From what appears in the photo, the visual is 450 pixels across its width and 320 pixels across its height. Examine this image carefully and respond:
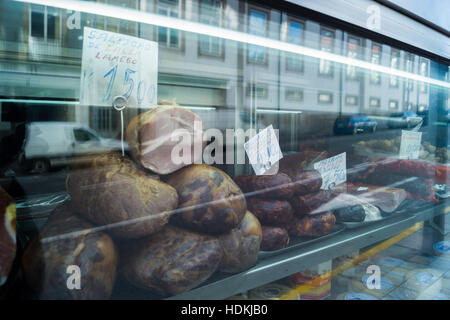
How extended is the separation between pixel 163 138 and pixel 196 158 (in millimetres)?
129

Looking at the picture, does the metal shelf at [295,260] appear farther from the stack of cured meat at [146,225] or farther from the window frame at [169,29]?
the window frame at [169,29]

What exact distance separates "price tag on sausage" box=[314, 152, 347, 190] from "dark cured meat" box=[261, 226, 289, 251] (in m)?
0.39

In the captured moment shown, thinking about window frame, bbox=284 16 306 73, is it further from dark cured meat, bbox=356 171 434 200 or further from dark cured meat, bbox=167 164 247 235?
dark cured meat, bbox=356 171 434 200

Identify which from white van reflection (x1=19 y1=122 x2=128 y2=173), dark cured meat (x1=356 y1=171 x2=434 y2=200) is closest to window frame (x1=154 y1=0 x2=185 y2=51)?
white van reflection (x1=19 y1=122 x2=128 y2=173)

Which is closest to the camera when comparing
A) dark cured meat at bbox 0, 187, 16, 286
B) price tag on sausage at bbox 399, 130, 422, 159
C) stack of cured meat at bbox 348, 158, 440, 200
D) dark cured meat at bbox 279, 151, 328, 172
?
dark cured meat at bbox 0, 187, 16, 286

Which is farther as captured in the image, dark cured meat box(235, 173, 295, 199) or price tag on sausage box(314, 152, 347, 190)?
price tag on sausage box(314, 152, 347, 190)

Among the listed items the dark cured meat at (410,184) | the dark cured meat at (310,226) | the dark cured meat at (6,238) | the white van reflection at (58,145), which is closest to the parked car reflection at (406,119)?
the dark cured meat at (410,184)

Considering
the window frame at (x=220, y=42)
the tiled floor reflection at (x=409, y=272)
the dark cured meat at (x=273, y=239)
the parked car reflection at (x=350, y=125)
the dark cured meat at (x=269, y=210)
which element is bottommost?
the tiled floor reflection at (x=409, y=272)

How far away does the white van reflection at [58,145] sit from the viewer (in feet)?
3.23

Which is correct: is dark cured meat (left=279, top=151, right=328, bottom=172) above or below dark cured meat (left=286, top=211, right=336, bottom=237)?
above

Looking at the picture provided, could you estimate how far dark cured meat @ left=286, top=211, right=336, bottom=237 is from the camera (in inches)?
48.6

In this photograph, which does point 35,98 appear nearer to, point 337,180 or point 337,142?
point 337,180

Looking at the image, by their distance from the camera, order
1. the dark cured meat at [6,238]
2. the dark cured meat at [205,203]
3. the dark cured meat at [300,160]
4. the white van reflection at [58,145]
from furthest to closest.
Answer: the dark cured meat at [300,160] → the white van reflection at [58,145] → the dark cured meat at [205,203] → the dark cured meat at [6,238]

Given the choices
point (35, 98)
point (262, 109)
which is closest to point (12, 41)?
point (35, 98)
